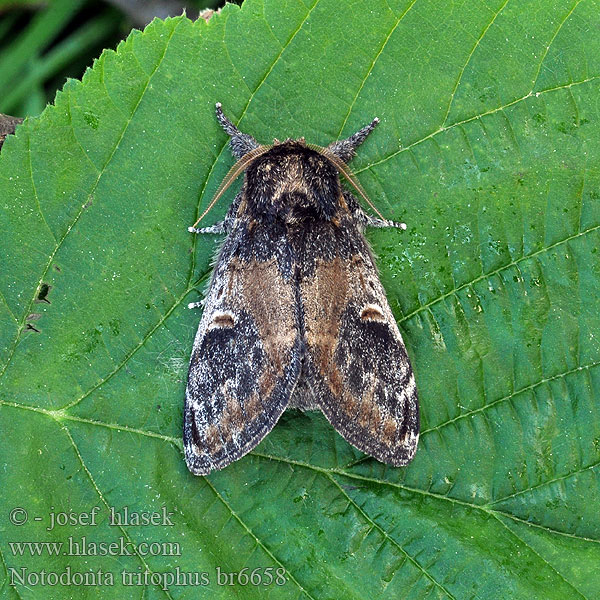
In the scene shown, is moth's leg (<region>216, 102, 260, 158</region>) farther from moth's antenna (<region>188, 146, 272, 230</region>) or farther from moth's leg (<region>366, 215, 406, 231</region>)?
moth's leg (<region>366, 215, 406, 231</region>)

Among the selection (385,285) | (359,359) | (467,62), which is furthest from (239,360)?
(467,62)

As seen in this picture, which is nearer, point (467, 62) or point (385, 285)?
point (467, 62)

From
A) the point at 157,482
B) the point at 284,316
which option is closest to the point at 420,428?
the point at 284,316

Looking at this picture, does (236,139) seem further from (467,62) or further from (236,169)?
(467,62)

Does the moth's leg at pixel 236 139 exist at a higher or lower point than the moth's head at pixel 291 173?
higher

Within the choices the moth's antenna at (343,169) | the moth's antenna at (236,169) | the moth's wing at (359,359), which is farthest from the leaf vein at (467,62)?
the moth's antenna at (236,169)

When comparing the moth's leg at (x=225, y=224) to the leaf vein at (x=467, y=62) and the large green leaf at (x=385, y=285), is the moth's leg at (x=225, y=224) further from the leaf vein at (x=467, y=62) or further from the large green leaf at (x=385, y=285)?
the leaf vein at (x=467, y=62)
